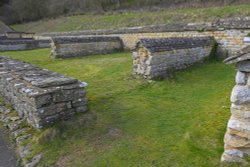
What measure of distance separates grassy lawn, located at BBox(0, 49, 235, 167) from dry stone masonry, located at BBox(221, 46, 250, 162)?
1.27 feet

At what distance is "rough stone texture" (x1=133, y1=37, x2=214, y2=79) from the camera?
9367 millimetres

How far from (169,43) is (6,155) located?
21.0ft

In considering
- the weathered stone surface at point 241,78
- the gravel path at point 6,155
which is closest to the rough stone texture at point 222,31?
the weathered stone surface at point 241,78

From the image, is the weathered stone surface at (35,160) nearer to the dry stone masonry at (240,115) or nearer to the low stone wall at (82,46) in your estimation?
the dry stone masonry at (240,115)

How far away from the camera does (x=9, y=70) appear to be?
8719 millimetres

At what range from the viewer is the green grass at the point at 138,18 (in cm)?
2147

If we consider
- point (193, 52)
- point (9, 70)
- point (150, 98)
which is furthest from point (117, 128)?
point (193, 52)

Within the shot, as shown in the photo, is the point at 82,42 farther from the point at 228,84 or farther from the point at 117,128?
the point at 117,128

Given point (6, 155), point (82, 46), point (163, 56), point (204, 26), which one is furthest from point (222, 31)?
point (6, 155)

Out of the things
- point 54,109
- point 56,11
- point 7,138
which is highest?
point 56,11

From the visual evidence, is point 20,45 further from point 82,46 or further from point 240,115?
point 240,115

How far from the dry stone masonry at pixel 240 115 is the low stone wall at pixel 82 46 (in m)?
13.4

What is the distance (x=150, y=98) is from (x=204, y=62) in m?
4.54

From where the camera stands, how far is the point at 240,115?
408 centimetres
